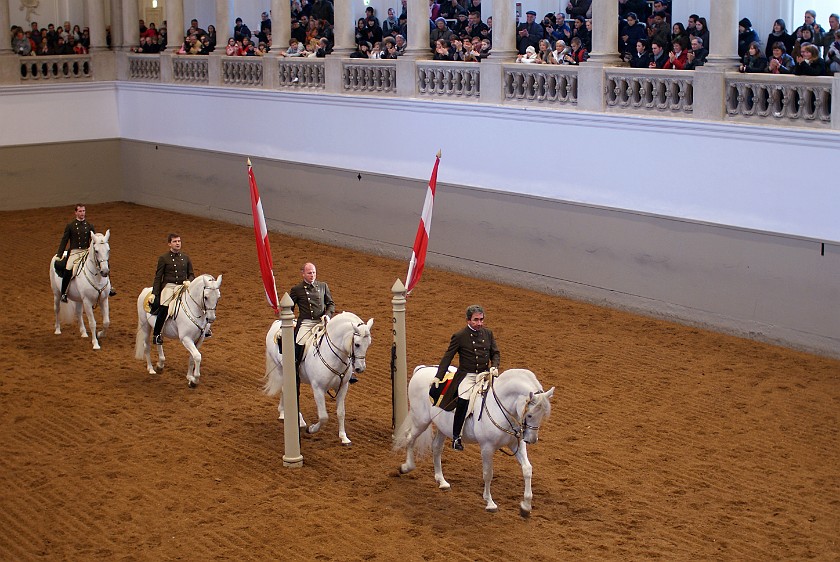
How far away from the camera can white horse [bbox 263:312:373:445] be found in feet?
44.9

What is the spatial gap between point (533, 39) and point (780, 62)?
5.86 metres

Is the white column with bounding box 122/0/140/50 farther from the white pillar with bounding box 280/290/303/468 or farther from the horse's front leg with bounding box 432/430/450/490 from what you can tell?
the horse's front leg with bounding box 432/430/450/490

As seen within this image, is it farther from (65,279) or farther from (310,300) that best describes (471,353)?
(65,279)

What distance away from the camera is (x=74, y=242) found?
19.4 meters

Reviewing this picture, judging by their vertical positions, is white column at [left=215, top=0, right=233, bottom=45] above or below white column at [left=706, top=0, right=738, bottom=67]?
above

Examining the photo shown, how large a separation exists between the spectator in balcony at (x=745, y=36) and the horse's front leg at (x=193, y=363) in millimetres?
10347

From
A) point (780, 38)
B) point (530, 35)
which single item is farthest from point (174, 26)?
point (780, 38)

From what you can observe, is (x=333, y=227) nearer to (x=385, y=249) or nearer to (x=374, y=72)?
(x=385, y=249)

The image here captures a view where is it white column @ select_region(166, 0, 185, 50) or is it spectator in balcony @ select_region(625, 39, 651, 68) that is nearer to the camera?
spectator in balcony @ select_region(625, 39, 651, 68)

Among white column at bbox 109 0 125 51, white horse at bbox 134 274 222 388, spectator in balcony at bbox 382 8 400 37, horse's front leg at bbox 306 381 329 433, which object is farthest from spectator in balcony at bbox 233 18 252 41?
horse's front leg at bbox 306 381 329 433

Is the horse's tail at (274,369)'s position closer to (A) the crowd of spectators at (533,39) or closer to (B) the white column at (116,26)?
(A) the crowd of spectators at (533,39)

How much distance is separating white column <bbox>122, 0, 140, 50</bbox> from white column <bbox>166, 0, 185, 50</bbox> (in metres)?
1.81

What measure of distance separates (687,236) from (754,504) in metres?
7.52

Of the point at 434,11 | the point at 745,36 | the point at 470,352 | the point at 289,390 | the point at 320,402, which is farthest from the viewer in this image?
the point at 434,11
